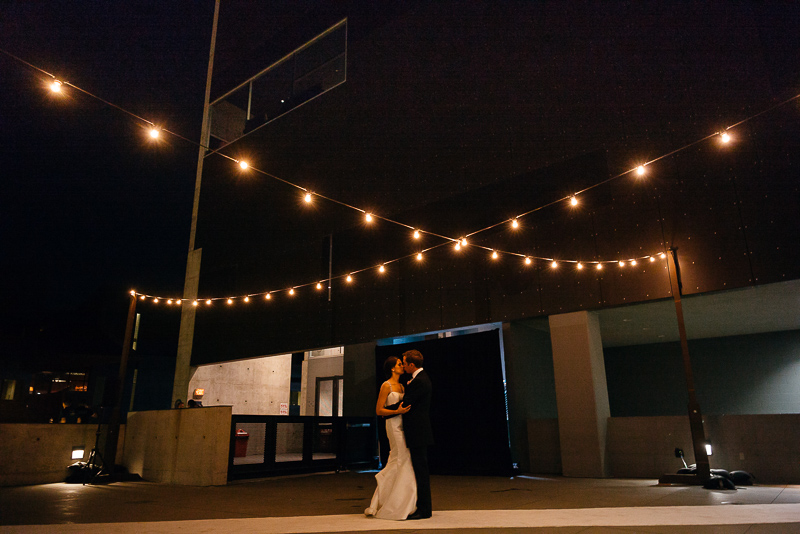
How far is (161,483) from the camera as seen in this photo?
334 inches

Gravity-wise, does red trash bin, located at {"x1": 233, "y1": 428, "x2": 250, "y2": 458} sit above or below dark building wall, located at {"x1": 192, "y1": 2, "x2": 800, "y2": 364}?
below

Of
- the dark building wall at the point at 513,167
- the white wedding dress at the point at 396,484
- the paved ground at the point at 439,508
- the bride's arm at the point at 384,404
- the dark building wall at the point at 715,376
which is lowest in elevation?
the paved ground at the point at 439,508

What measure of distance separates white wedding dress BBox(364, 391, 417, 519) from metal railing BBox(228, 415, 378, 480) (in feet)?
15.7

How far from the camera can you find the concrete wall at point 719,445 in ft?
22.6

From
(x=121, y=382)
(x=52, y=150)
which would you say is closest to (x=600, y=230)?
(x=121, y=382)

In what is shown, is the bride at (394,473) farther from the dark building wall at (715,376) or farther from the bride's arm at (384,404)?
the dark building wall at (715,376)

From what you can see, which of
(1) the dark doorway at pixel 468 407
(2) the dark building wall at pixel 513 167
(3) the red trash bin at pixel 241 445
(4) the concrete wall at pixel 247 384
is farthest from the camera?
(4) the concrete wall at pixel 247 384

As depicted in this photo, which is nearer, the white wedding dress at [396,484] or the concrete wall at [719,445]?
the white wedding dress at [396,484]

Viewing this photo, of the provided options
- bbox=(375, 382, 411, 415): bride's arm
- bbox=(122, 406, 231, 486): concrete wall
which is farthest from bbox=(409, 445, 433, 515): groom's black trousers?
bbox=(122, 406, 231, 486): concrete wall

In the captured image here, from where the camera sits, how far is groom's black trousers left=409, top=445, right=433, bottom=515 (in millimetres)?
4059

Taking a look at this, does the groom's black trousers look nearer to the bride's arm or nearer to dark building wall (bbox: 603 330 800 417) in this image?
the bride's arm

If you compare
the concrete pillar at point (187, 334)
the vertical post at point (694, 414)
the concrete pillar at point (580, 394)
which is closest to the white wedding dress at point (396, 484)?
the vertical post at point (694, 414)

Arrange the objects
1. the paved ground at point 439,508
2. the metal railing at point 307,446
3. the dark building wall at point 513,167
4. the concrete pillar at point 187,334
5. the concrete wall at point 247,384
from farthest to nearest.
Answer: the concrete wall at point 247,384, the concrete pillar at point 187,334, the metal railing at point 307,446, the dark building wall at point 513,167, the paved ground at point 439,508

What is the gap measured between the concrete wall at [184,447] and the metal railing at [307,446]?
233mm
